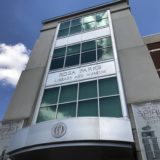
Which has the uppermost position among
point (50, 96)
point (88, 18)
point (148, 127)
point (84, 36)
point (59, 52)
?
point (88, 18)

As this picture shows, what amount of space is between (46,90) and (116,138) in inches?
221

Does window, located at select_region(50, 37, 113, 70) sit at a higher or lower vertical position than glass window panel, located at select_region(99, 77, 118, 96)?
higher

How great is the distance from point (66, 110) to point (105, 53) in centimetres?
480

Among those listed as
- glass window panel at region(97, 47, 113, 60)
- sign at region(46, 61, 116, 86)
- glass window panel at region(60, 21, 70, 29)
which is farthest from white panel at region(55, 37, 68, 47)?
sign at region(46, 61, 116, 86)

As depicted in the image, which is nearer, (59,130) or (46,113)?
(59,130)

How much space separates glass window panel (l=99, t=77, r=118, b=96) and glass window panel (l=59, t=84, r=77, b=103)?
141cm

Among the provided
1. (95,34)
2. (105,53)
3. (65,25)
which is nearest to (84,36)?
(95,34)

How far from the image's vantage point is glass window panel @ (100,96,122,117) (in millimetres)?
8812

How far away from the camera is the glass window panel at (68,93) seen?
33.8 ft

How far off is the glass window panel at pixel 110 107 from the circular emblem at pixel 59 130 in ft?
6.62

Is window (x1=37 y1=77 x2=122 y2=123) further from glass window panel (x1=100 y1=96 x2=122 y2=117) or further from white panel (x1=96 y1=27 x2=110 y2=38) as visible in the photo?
white panel (x1=96 y1=27 x2=110 y2=38)

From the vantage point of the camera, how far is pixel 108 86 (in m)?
10.3

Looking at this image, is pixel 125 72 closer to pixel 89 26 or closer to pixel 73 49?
pixel 73 49

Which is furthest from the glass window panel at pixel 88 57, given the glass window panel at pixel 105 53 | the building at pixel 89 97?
the glass window panel at pixel 105 53
